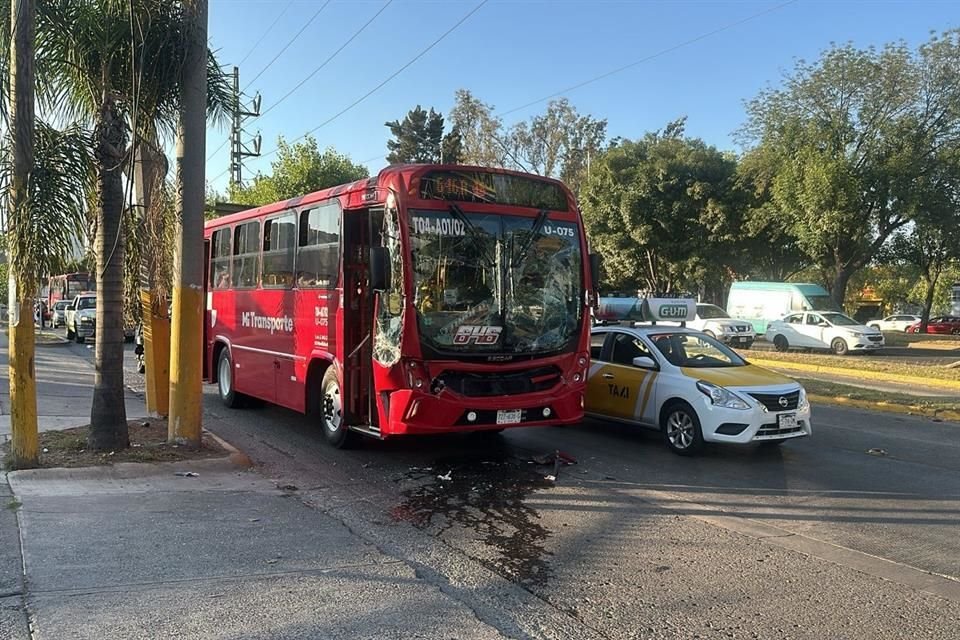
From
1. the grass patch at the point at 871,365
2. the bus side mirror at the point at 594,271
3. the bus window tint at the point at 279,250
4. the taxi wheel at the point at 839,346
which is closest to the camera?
the bus side mirror at the point at 594,271

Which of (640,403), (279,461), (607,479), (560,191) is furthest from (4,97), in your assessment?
(640,403)

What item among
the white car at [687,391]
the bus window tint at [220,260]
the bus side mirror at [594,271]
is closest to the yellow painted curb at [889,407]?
the white car at [687,391]

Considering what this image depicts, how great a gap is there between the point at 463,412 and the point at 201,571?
3.27m

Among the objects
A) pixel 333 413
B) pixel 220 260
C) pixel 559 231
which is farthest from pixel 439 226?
pixel 220 260

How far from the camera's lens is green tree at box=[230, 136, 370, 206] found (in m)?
39.9

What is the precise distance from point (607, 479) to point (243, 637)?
4.65m

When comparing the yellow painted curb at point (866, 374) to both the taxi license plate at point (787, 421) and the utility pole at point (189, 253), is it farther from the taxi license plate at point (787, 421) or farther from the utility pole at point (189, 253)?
the utility pole at point (189, 253)

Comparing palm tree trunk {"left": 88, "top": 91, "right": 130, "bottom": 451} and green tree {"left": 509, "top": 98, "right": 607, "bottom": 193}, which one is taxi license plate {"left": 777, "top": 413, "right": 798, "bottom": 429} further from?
green tree {"left": 509, "top": 98, "right": 607, "bottom": 193}

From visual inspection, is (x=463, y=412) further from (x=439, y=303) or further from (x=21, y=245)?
(x=21, y=245)

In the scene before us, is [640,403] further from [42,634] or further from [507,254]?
[42,634]

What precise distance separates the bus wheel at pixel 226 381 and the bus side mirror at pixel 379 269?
5880mm

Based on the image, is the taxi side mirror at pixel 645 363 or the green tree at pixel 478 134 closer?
the taxi side mirror at pixel 645 363

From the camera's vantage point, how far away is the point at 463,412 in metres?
7.83

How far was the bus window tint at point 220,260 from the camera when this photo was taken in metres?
12.6
